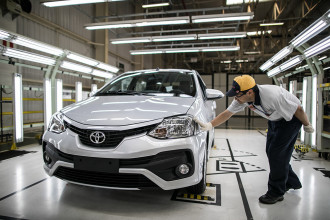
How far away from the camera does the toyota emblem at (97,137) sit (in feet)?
5.80

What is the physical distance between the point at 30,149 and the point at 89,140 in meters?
3.58

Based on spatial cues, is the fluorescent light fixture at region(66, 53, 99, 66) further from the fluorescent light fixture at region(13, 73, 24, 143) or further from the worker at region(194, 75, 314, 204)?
the worker at region(194, 75, 314, 204)

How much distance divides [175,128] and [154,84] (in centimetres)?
121

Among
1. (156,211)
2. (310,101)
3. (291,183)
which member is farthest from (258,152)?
(156,211)

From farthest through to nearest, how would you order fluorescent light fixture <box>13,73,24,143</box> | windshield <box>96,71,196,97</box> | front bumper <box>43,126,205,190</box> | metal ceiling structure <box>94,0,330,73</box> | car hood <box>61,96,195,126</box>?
metal ceiling structure <box>94,0,330,73</box> < fluorescent light fixture <box>13,73,24,143</box> < windshield <box>96,71,196,97</box> < car hood <box>61,96,195,126</box> < front bumper <box>43,126,205,190</box>

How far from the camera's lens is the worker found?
1.99 metres

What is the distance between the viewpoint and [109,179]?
1.79 meters

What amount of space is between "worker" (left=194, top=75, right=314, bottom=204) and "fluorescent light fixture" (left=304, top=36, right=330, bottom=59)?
7.13ft

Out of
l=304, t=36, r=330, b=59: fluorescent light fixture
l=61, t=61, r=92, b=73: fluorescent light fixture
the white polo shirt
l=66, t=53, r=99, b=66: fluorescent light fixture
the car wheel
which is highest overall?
l=66, t=53, r=99, b=66: fluorescent light fixture

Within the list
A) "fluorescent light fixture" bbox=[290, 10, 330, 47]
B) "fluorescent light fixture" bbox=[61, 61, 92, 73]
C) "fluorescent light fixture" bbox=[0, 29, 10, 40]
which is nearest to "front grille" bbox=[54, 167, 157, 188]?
"fluorescent light fixture" bbox=[0, 29, 10, 40]

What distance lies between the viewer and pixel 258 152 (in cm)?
452

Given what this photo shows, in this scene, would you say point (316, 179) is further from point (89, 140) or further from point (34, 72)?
point (34, 72)

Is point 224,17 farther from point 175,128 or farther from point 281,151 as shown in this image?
point 175,128

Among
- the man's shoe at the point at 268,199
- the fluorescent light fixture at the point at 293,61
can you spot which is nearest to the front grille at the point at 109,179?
the man's shoe at the point at 268,199
